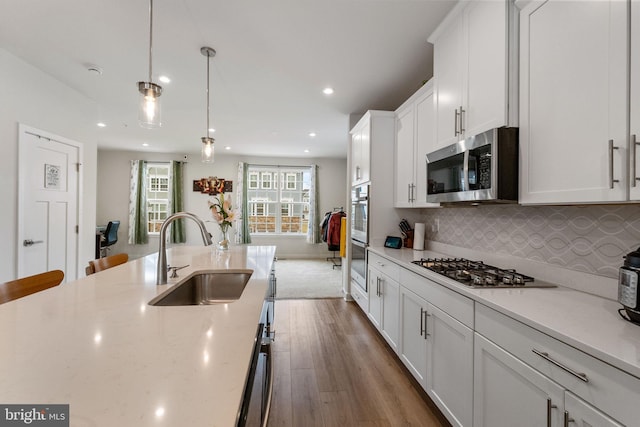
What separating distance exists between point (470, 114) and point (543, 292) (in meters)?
1.10

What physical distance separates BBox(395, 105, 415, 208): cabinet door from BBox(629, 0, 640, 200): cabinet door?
1.73m

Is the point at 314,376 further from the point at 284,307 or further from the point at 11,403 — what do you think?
the point at 11,403

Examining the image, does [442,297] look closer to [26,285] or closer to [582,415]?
[582,415]

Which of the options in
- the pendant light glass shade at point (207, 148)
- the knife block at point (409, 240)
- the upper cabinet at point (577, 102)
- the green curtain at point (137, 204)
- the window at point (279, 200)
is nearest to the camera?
the upper cabinet at point (577, 102)

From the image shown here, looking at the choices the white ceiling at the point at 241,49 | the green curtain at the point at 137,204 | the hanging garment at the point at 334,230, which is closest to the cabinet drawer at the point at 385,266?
the white ceiling at the point at 241,49

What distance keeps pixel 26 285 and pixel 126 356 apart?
120 centimetres

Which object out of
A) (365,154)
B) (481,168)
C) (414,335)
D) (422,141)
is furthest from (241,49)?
(414,335)

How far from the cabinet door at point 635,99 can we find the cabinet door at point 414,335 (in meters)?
1.19

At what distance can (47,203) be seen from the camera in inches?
119

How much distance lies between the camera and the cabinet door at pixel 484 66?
1481mm

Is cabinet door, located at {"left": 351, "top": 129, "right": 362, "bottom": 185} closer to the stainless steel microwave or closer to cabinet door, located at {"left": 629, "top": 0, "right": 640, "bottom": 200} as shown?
the stainless steel microwave

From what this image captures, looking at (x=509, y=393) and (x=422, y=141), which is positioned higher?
(x=422, y=141)

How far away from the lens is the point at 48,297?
119 centimetres

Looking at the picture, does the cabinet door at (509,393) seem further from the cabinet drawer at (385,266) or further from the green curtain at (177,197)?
the green curtain at (177,197)
